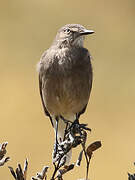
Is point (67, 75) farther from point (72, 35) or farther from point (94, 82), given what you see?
point (94, 82)

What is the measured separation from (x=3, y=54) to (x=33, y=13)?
1.40m

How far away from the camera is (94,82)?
10.0 m

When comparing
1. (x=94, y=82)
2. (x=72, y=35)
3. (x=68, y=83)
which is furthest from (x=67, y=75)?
(x=94, y=82)

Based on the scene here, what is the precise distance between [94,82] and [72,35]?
155 inches

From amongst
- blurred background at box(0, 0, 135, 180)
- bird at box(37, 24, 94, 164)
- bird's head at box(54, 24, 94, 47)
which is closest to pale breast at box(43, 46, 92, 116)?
bird at box(37, 24, 94, 164)

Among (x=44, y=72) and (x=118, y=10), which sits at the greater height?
(x=118, y=10)

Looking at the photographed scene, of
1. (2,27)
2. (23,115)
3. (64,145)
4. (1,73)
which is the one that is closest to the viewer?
(64,145)

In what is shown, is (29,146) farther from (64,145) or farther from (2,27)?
(64,145)

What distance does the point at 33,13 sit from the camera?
11500 millimetres

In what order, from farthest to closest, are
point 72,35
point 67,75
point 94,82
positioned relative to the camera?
point 94,82 < point 72,35 < point 67,75

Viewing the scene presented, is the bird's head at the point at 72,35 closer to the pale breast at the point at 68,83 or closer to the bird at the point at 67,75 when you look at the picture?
the bird at the point at 67,75

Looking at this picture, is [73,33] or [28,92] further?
[28,92]

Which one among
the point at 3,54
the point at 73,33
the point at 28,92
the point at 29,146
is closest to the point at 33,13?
the point at 3,54

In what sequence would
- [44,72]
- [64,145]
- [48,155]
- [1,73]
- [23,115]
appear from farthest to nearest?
[1,73]
[23,115]
[48,155]
[44,72]
[64,145]
